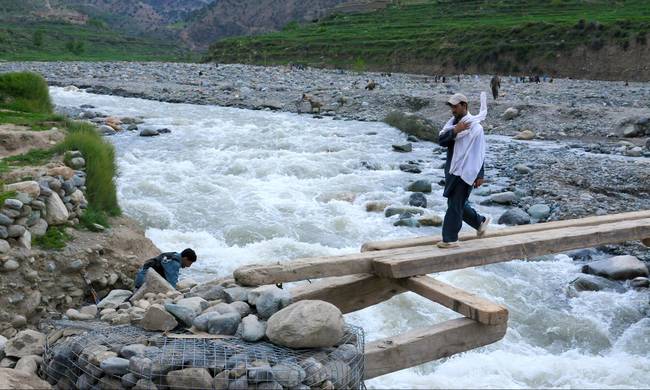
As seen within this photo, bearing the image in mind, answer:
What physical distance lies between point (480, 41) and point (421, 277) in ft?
169

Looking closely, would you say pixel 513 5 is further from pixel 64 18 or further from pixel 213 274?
pixel 64 18

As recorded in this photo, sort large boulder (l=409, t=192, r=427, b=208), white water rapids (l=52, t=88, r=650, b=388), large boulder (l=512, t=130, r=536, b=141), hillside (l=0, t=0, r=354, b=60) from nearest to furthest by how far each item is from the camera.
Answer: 1. white water rapids (l=52, t=88, r=650, b=388)
2. large boulder (l=409, t=192, r=427, b=208)
3. large boulder (l=512, t=130, r=536, b=141)
4. hillside (l=0, t=0, r=354, b=60)

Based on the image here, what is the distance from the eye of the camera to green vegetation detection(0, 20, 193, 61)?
76188 millimetres

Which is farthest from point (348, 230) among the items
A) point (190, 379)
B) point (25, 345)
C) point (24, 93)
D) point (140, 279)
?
point (24, 93)

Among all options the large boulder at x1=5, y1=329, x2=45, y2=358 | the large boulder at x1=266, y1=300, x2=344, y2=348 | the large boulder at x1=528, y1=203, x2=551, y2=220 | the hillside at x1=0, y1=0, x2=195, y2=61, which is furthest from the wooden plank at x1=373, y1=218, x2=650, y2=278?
the hillside at x1=0, y1=0, x2=195, y2=61

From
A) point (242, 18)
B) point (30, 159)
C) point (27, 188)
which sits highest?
point (27, 188)

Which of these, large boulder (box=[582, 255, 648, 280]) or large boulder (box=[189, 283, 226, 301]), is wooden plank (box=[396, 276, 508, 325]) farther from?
large boulder (box=[582, 255, 648, 280])

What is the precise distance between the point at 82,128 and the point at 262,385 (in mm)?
8907

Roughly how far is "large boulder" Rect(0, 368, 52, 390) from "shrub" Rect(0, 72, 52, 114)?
10.7m

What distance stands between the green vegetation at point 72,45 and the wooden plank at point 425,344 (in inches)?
2594

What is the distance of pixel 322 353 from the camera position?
4953 mm

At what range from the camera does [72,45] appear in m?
88.5

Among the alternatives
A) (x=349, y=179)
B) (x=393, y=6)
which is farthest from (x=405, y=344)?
(x=393, y=6)

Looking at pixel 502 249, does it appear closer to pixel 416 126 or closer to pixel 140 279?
pixel 140 279
